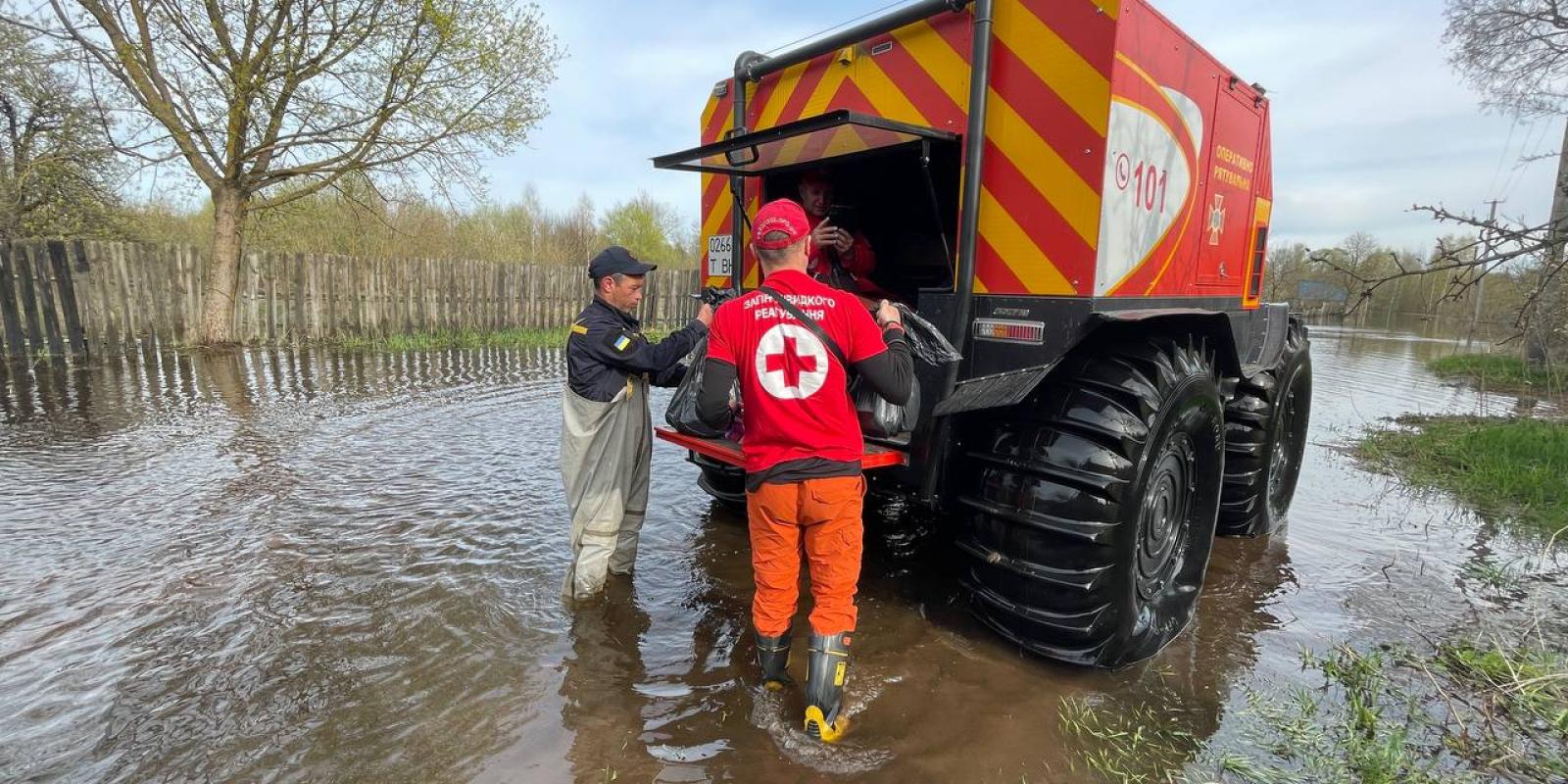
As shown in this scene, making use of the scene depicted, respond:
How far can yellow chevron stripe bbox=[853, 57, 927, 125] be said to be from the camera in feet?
10.3

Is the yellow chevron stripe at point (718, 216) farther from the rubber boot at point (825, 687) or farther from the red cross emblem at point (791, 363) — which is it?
the rubber boot at point (825, 687)

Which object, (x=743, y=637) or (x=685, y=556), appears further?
A: (x=685, y=556)

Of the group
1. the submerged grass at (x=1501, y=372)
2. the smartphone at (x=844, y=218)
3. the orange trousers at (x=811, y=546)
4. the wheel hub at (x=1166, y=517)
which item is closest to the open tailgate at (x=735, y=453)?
the orange trousers at (x=811, y=546)

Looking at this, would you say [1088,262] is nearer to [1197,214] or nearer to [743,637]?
[1197,214]

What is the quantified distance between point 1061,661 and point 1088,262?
5.20 ft

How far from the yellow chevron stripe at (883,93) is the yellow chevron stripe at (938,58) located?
15 cm

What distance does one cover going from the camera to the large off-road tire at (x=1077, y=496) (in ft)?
8.36

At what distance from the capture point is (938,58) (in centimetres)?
304

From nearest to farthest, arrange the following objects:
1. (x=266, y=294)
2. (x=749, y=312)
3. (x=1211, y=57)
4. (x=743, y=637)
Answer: (x=749, y=312)
(x=743, y=637)
(x=1211, y=57)
(x=266, y=294)

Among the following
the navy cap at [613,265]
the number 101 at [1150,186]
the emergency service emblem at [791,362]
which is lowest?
the emergency service emblem at [791,362]

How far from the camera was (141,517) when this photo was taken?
4.15 m

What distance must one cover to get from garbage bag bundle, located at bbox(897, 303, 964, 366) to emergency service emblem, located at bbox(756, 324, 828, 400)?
43 centimetres

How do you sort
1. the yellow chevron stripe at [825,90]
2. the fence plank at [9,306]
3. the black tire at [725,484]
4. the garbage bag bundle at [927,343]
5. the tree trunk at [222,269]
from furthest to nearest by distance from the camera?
the tree trunk at [222,269], the fence plank at [9,306], the black tire at [725,484], the yellow chevron stripe at [825,90], the garbage bag bundle at [927,343]

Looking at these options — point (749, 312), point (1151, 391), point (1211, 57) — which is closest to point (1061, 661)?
point (1151, 391)
